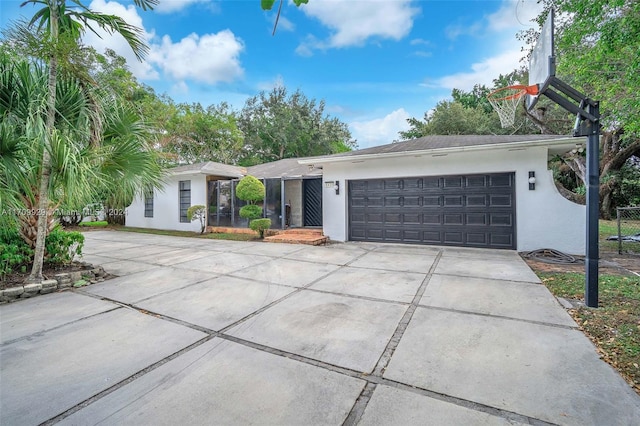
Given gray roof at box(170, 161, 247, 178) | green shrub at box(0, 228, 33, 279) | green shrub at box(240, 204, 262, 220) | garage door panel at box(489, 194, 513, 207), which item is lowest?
green shrub at box(0, 228, 33, 279)

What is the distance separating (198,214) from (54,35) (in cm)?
853

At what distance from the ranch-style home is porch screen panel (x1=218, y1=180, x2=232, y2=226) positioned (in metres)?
1.74

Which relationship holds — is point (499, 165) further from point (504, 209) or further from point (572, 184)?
point (572, 184)

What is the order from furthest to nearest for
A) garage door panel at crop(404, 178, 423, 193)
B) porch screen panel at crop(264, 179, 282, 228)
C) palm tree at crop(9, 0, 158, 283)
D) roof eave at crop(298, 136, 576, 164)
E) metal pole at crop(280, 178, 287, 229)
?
1. porch screen panel at crop(264, 179, 282, 228)
2. metal pole at crop(280, 178, 287, 229)
3. garage door panel at crop(404, 178, 423, 193)
4. roof eave at crop(298, 136, 576, 164)
5. palm tree at crop(9, 0, 158, 283)

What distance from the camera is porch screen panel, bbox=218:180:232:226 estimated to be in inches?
480

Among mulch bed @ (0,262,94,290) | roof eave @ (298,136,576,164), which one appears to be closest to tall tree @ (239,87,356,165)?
roof eave @ (298,136,576,164)

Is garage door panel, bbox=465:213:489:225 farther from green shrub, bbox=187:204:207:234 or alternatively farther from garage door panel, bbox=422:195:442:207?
green shrub, bbox=187:204:207:234

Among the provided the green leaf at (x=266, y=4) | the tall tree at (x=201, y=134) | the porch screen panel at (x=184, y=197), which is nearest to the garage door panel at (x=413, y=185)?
the green leaf at (x=266, y=4)

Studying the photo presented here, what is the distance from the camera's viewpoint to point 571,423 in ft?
5.63

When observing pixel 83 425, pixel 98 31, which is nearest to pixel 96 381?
pixel 83 425

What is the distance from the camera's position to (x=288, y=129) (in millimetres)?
22922

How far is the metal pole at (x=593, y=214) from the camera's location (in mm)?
3494

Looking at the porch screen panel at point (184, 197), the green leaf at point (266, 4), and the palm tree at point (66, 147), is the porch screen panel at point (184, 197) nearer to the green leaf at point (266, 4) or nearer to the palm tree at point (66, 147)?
the palm tree at point (66, 147)

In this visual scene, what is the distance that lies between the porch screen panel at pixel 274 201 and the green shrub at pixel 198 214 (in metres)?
2.78
